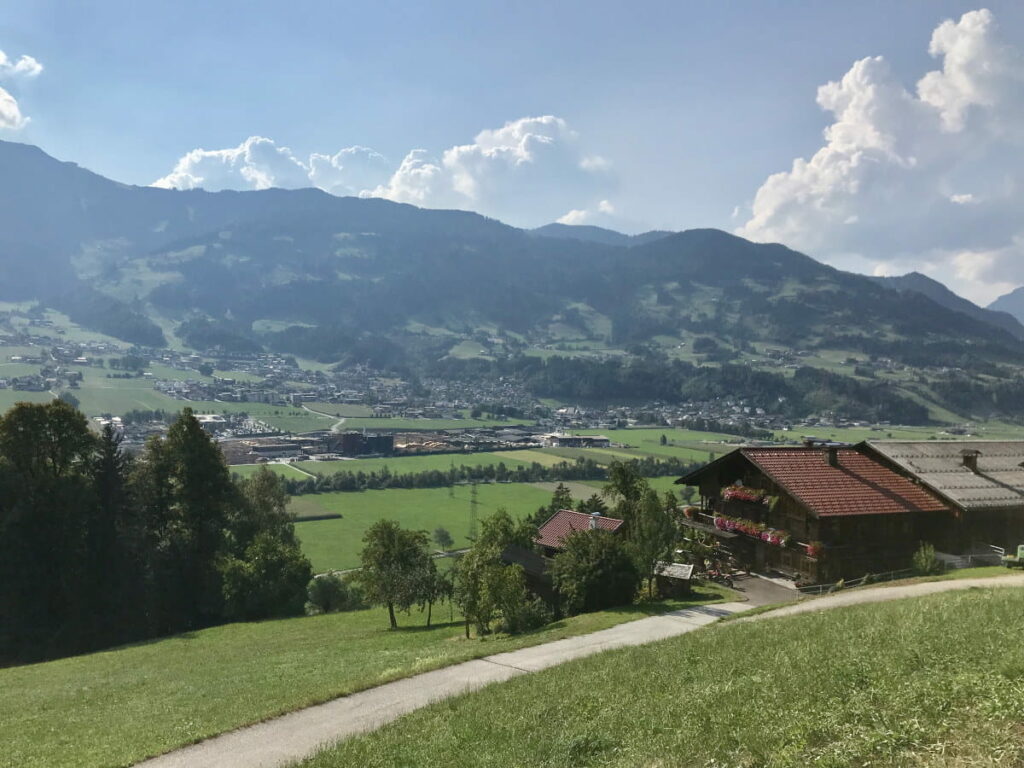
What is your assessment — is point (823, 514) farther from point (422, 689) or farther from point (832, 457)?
point (422, 689)

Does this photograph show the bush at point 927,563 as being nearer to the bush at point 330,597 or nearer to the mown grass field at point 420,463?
the bush at point 330,597

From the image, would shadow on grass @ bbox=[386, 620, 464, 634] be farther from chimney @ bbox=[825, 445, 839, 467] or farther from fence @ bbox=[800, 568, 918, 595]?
chimney @ bbox=[825, 445, 839, 467]

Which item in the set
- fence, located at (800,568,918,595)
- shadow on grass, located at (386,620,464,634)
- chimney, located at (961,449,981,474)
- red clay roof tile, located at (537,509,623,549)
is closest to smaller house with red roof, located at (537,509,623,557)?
red clay roof tile, located at (537,509,623,549)

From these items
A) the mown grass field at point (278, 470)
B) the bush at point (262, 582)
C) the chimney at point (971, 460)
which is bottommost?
the mown grass field at point (278, 470)

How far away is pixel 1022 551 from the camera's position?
102ft

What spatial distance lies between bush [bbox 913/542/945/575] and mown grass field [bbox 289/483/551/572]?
6595 centimetres

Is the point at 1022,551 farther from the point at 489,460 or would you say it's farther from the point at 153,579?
the point at 489,460

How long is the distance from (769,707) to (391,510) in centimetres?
10839

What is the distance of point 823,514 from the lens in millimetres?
31734

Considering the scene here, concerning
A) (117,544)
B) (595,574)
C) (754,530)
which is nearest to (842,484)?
(754,530)

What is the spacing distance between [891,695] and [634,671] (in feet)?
21.5

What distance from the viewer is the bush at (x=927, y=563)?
101ft

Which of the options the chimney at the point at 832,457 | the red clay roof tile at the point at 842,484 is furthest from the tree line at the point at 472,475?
the red clay roof tile at the point at 842,484

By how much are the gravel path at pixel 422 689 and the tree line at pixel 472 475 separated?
108375mm
